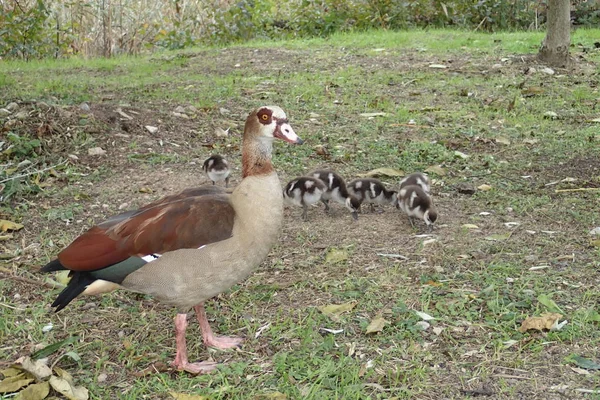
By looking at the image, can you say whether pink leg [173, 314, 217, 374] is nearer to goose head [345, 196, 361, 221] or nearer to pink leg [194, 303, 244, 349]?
pink leg [194, 303, 244, 349]

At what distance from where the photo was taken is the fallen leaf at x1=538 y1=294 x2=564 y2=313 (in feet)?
13.8

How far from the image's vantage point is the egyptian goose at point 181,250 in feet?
12.5

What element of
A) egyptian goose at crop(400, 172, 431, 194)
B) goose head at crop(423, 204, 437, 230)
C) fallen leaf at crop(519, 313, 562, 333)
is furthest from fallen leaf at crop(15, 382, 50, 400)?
egyptian goose at crop(400, 172, 431, 194)

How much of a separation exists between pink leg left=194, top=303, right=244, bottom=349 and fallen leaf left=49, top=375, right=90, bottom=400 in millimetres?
749

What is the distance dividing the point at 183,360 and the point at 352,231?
2.09 meters

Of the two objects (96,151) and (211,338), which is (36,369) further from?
(96,151)

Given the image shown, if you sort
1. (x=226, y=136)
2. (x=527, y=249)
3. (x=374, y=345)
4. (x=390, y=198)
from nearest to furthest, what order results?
(x=374, y=345) → (x=527, y=249) → (x=390, y=198) → (x=226, y=136)

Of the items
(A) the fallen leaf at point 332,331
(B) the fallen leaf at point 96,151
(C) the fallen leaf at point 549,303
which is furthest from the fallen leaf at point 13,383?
(B) the fallen leaf at point 96,151

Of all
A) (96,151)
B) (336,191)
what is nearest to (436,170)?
(336,191)

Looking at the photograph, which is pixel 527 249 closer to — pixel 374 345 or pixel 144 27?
pixel 374 345

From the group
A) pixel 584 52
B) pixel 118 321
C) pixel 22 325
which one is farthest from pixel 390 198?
pixel 584 52

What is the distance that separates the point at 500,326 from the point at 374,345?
738 millimetres

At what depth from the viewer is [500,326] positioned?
4.11 meters

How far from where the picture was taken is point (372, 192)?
5.97 meters
